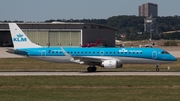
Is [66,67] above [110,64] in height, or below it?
below

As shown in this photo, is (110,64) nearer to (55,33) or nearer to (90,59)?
(90,59)

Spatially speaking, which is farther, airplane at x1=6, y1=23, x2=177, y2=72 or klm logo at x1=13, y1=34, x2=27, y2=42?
klm logo at x1=13, y1=34, x2=27, y2=42

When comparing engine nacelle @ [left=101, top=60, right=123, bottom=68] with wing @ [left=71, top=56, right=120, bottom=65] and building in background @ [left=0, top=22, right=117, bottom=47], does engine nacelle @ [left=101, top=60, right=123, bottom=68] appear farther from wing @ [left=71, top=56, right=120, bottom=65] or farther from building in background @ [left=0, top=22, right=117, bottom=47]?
building in background @ [left=0, top=22, right=117, bottom=47]

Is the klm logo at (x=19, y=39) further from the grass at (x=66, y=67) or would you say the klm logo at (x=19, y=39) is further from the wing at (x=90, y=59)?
the wing at (x=90, y=59)

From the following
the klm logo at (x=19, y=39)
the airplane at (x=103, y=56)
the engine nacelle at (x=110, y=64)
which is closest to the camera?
the engine nacelle at (x=110, y=64)
